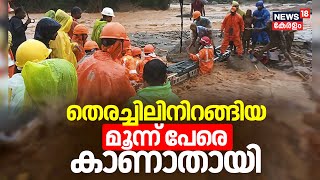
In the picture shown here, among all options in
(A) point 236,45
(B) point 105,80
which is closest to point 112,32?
(B) point 105,80

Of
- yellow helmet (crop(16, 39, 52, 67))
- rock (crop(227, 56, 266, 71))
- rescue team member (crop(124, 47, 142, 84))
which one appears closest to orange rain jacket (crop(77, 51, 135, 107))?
yellow helmet (crop(16, 39, 52, 67))

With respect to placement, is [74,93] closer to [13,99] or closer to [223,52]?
[13,99]

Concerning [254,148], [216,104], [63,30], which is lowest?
[254,148]

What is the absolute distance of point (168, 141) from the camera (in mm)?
2250

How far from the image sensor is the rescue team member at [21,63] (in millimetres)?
2191

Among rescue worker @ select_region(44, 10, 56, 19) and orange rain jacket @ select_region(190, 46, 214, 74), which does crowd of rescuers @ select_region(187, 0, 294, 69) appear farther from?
rescue worker @ select_region(44, 10, 56, 19)

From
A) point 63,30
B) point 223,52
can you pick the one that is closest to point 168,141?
point 63,30

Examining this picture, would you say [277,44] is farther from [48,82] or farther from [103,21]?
[48,82]

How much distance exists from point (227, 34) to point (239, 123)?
3.01 metres

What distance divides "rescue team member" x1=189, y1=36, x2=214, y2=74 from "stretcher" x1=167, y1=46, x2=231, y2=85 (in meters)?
0.06

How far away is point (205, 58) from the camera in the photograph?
15.0 ft

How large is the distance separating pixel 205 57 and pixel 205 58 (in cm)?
2

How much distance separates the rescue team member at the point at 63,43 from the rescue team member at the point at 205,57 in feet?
4.14

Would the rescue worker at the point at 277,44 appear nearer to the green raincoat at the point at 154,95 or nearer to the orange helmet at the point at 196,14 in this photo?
the orange helmet at the point at 196,14
